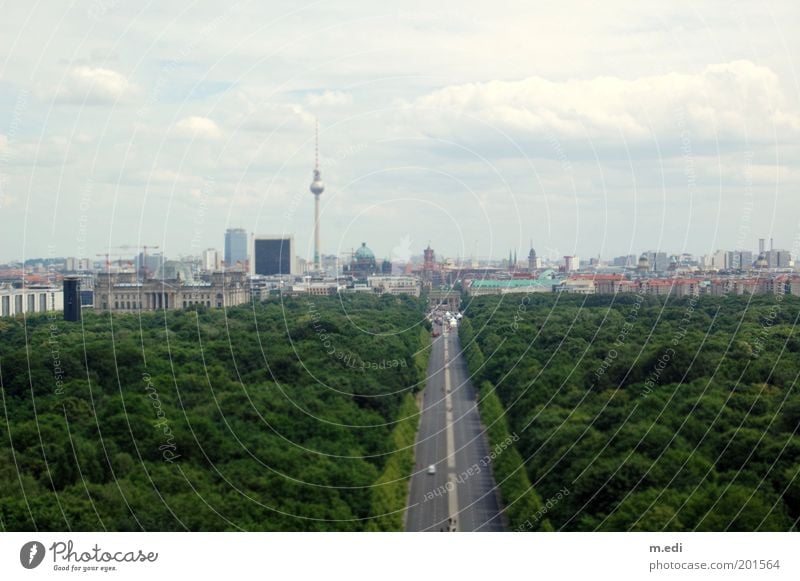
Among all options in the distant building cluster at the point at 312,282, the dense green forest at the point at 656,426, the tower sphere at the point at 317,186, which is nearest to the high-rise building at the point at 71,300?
the distant building cluster at the point at 312,282

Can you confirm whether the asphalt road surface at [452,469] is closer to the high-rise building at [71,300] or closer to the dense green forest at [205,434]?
the dense green forest at [205,434]

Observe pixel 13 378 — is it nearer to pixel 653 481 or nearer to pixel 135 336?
pixel 135 336

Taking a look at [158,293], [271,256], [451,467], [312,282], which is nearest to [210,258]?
[271,256]

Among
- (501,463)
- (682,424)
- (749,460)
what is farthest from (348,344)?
(749,460)

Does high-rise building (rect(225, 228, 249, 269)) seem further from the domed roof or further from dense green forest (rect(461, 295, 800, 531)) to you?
dense green forest (rect(461, 295, 800, 531))

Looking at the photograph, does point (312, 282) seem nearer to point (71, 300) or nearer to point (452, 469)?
point (71, 300)

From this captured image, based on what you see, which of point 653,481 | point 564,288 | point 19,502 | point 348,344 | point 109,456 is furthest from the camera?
point 564,288
